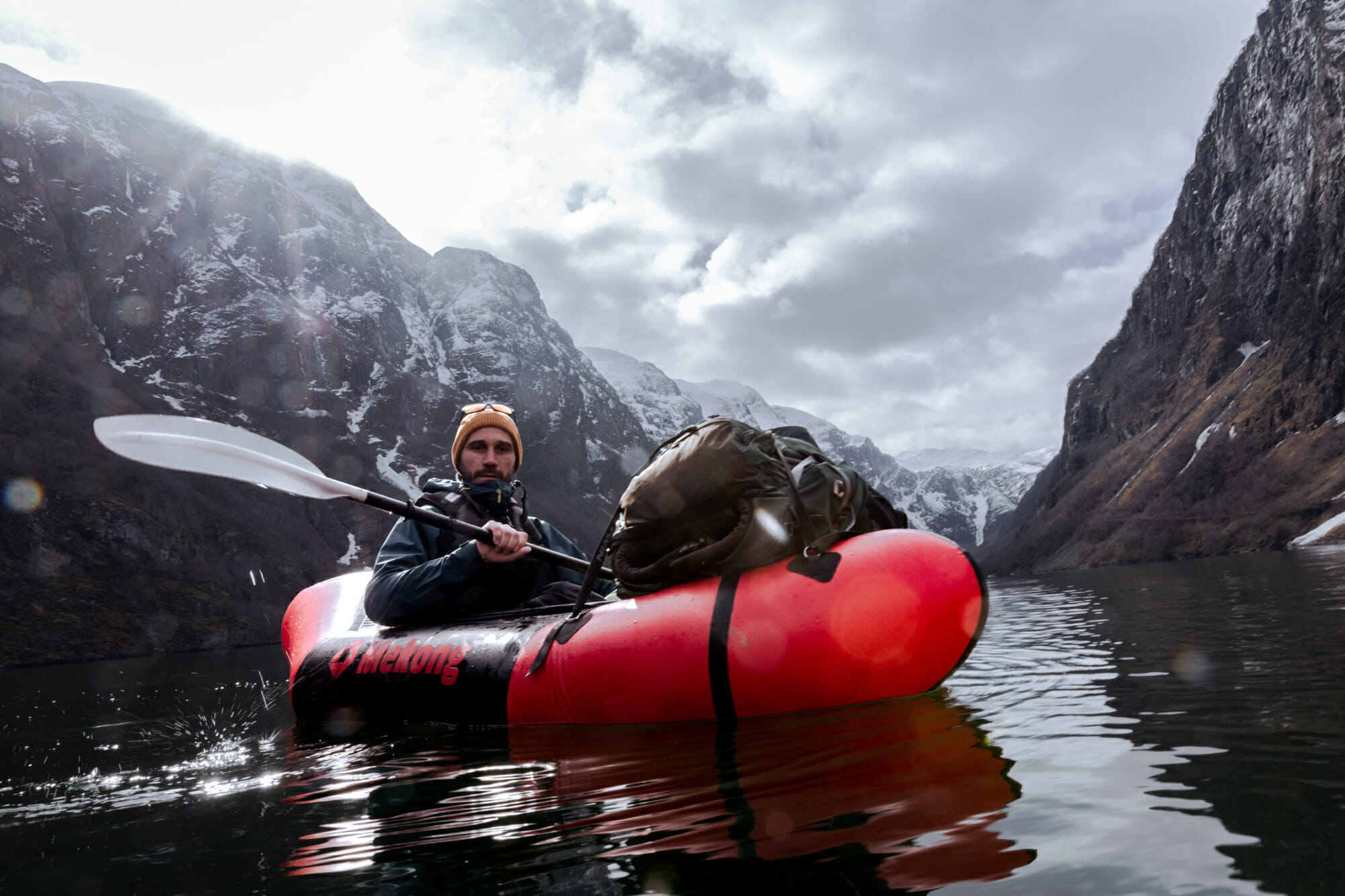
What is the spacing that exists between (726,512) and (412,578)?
2.64m

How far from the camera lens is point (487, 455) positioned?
21.7ft

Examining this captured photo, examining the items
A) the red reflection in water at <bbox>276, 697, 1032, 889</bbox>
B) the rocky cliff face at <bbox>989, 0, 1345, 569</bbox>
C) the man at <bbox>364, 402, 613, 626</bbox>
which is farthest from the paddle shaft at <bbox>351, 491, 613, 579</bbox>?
the rocky cliff face at <bbox>989, 0, 1345, 569</bbox>

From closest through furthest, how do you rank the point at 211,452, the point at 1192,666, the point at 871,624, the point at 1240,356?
1. the point at 871,624
2. the point at 1192,666
3. the point at 211,452
4. the point at 1240,356

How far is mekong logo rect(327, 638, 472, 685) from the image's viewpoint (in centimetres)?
525

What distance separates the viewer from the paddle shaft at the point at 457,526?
5457mm

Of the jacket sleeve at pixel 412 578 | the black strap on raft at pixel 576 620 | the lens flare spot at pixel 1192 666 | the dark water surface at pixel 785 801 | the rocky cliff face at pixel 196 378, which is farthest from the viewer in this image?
the rocky cliff face at pixel 196 378

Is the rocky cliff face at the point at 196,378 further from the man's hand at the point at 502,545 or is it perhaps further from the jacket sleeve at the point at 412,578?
the man's hand at the point at 502,545

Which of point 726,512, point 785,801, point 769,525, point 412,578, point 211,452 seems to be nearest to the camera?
point 785,801

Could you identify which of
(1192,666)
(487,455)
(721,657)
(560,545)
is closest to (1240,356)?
(1192,666)

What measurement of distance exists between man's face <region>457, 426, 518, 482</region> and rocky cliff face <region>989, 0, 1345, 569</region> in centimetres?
7660

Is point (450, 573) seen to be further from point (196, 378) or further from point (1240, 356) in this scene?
point (1240, 356)

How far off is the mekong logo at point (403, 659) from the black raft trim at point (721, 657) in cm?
194

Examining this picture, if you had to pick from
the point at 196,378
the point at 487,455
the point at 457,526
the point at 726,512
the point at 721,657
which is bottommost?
the point at 721,657

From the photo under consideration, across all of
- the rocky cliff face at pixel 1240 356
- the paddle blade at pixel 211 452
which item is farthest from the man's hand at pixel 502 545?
the rocky cliff face at pixel 1240 356
